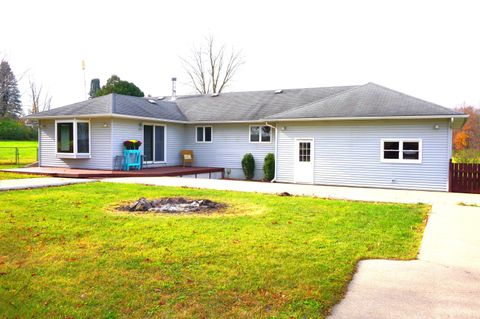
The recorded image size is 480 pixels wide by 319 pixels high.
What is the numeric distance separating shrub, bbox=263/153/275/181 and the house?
88 centimetres

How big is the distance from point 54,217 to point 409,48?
66.0 ft

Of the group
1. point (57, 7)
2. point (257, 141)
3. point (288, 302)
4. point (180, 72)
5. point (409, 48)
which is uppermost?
point (180, 72)

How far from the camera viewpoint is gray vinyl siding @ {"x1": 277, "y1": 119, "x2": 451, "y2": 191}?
14.2m

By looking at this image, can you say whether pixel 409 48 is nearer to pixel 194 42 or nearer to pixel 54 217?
pixel 54 217

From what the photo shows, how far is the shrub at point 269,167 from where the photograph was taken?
59.0ft

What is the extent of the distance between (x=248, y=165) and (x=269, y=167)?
139 cm

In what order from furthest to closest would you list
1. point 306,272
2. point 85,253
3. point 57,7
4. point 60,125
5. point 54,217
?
point 60,125 → point 57,7 → point 54,217 → point 85,253 → point 306,272

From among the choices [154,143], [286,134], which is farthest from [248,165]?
[154,143]

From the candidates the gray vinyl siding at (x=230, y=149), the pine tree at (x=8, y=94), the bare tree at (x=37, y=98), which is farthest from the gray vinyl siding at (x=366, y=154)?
the bare tree at (x=37, y=98)

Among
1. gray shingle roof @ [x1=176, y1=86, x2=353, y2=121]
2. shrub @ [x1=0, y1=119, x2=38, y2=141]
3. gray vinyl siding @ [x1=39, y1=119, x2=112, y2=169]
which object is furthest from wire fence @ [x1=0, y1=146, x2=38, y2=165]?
gray shingle roof @ [x1=176, y1=86, x2=353, y2=121]

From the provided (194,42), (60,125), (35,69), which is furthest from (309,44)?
(35,69)

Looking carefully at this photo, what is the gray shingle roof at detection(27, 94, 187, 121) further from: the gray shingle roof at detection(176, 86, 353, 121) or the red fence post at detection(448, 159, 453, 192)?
the red fence post at detection(448, 159, 453, 192)

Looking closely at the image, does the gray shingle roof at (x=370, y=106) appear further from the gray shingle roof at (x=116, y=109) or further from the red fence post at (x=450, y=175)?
the gray shingle roof at (x=116, y=109)

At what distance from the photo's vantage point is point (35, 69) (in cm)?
4800
